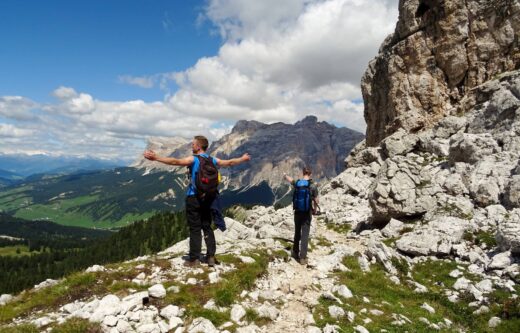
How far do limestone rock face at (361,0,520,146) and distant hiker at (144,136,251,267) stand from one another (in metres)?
52.5

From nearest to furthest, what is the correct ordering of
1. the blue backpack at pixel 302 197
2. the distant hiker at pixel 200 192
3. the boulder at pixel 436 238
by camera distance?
1. the distant hiker at pixel 200 192
2. the blue backpack at pixel 302 197
3. the boulder at pixel 436 238

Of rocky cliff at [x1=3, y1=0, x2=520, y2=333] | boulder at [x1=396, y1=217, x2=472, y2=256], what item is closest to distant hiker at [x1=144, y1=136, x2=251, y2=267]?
rocky cliff at [x1=3, y1=0, x2=520, y2=333]

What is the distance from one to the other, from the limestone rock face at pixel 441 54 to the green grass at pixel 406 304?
4612cm

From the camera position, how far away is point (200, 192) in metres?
12.8

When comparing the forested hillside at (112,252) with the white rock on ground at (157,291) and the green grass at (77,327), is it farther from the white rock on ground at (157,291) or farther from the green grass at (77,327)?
the green grass at (77,327)

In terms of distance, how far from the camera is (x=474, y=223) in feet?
69.8

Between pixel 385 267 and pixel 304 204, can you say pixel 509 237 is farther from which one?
pixel 304 204

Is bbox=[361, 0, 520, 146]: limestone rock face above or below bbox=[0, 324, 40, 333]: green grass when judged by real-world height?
above

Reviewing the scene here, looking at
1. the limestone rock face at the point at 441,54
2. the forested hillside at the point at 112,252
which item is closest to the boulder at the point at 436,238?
the limestone rock face at the point at 441,54

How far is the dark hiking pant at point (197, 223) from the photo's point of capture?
42.8 ft

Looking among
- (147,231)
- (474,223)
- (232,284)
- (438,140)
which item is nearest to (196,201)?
(232,284)

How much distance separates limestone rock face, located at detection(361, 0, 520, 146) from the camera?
1969 inches

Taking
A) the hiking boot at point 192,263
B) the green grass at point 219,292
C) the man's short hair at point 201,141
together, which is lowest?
the green grass at point 219,292

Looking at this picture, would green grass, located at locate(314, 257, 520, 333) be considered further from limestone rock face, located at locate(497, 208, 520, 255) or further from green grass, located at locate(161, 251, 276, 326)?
green grass, located at locate(161, 251, 276, 326)
